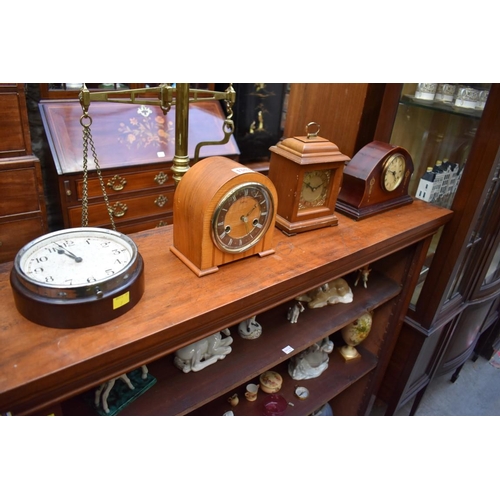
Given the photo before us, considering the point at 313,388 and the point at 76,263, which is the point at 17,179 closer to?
the point at 76,263

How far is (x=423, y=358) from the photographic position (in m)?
2.11

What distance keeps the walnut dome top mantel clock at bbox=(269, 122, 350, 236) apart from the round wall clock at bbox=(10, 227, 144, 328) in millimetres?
518

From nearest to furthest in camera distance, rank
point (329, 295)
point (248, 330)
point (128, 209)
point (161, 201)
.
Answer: point (248, 330) → point (329, 295) → point (128, 209) → point (161, 201)

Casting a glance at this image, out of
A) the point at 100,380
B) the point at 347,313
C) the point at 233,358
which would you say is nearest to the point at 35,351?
the point at 100,380

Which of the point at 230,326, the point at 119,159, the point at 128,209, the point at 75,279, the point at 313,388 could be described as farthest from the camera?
the point at 128,209

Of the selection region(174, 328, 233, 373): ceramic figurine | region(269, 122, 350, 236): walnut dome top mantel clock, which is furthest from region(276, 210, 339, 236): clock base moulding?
region(174, 328, 233, 373): ceramic figurine

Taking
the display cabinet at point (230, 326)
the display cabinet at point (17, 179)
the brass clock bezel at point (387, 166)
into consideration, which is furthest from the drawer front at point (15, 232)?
the brass clock bezel at point (387, 166)

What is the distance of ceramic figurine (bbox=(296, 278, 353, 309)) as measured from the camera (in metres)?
1.61

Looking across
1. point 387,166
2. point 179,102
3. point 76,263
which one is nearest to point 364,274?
point 387,166

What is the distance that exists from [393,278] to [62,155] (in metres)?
1.68

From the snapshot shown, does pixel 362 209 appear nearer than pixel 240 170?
No

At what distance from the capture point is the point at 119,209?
2.34 m

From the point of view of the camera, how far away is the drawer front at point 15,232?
2.02 metres

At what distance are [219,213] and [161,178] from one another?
5.05ft
